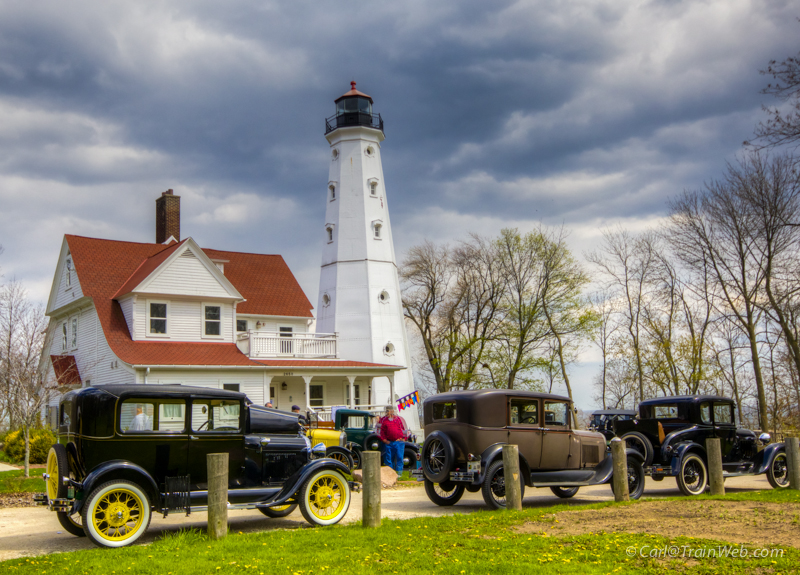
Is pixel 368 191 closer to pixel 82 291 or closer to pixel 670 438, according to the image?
pixel 82 291

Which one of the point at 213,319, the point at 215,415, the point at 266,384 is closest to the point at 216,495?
the point at 215,415

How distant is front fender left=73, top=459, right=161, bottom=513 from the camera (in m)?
8.90

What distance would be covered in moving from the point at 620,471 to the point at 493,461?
2.49 metres

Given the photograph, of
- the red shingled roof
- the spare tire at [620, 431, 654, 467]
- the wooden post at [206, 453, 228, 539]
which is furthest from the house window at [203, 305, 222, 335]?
the wooden post at [206, 453, 228, 539]

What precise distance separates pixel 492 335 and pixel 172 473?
36900 millimetres

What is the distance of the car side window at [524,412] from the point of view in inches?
498

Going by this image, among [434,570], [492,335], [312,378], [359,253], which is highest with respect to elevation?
[359,253]

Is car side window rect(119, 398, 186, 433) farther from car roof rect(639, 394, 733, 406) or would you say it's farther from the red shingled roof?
the red shingled roof

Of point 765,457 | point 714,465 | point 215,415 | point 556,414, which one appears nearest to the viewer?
point 215,415

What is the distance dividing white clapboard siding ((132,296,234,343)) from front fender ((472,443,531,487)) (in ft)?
62.3

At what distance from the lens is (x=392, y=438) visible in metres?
18.2

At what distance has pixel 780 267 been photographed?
101 feet

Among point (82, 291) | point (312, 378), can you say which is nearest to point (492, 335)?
point (312, 378)

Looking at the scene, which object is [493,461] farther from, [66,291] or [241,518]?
[66,291]
